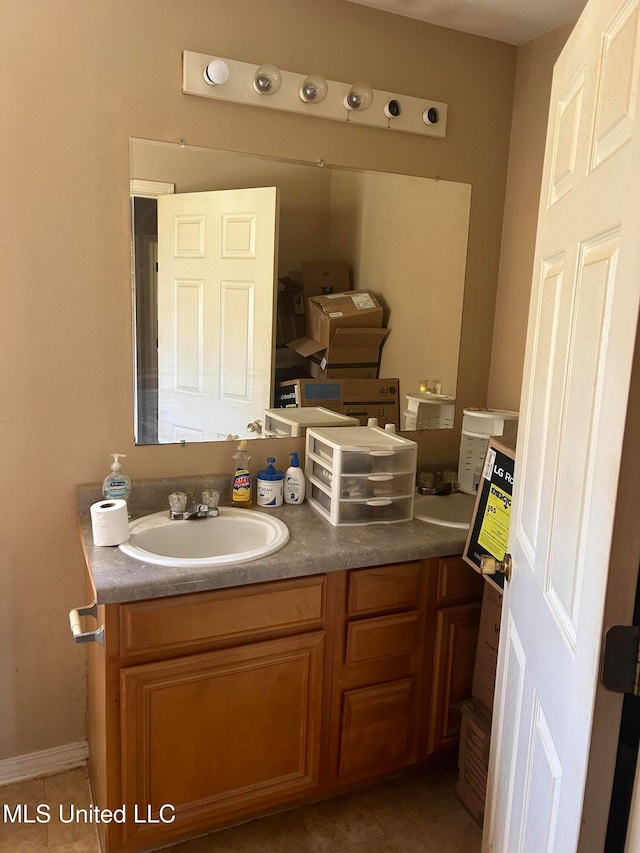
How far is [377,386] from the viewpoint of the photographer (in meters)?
2.45

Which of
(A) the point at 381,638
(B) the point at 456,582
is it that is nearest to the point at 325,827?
(A) the point at 381,638

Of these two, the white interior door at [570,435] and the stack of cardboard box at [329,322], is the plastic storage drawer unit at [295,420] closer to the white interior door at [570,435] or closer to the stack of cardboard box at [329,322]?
the stack of cardboard box at [329,322]

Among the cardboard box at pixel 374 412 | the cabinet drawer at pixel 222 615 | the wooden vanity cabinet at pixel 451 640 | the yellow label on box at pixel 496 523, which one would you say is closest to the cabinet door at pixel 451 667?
the wooden vanity cabinet at pixel 451 640

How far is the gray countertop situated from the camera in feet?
5.33

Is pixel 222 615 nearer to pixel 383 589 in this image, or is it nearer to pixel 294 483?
pixel 383 589

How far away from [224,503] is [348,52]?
158 cm

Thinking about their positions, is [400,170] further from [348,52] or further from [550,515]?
[550,515]

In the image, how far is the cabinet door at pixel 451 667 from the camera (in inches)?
82.0

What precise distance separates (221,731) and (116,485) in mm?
773

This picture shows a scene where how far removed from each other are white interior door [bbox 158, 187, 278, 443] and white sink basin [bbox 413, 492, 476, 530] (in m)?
0.68

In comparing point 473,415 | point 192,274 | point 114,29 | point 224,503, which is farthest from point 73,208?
point 473,415

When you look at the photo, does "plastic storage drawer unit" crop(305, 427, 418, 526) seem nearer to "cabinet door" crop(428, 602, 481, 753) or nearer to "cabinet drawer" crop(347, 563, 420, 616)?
"cabinet drawer" crop(347, 563, 420, 616)

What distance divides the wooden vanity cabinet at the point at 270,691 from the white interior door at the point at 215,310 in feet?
2.22

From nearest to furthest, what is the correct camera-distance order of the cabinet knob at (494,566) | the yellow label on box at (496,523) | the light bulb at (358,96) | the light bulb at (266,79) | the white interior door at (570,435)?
the white interior door at (570,435)
the cabinet knob at (494,566)
the yellow label on box at (496,523)
the light bulb at (266,79)
the light bulb at (358,96)
